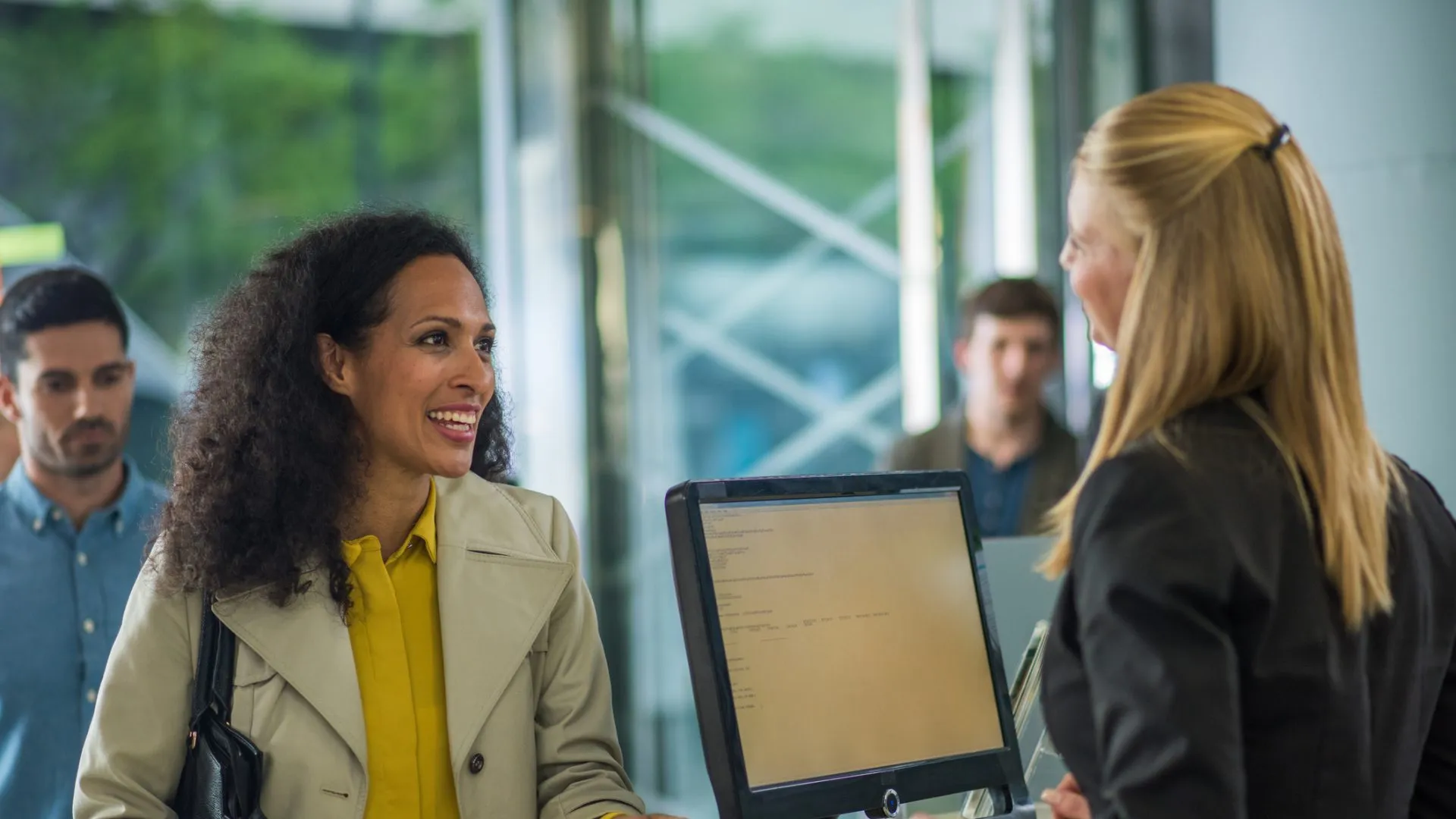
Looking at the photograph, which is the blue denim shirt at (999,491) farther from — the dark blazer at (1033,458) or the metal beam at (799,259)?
the metal beam at (799,259)

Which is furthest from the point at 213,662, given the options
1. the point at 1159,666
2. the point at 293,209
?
the point at 293,209

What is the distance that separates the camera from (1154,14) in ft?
17.3

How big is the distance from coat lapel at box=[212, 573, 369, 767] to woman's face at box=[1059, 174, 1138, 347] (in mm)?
1098

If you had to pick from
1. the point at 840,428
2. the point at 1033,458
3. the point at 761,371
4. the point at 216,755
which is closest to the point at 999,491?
the point at 1033,458

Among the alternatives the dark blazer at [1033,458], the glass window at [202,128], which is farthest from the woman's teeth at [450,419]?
the glass window at [202,128]

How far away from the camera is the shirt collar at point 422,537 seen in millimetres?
2020

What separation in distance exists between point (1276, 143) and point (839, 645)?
755 millimetres

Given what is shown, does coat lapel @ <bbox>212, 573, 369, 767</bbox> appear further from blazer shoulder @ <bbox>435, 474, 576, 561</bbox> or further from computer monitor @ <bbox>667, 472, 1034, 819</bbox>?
computer monitor @ <bbox>667, 472, 1034, 819</bbox>

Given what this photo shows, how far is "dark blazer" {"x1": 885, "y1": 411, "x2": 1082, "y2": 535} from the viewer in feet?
13.0

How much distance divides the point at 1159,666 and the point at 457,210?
4358 mm

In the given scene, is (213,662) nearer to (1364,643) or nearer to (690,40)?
(1364,643)

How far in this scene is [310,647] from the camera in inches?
75.1

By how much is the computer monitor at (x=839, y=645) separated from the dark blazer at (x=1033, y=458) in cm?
209

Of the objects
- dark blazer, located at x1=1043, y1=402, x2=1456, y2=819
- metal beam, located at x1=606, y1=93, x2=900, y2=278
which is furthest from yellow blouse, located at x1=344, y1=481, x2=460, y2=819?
metal beam, located at x1=606, y1=93, x2=900, y2=278
